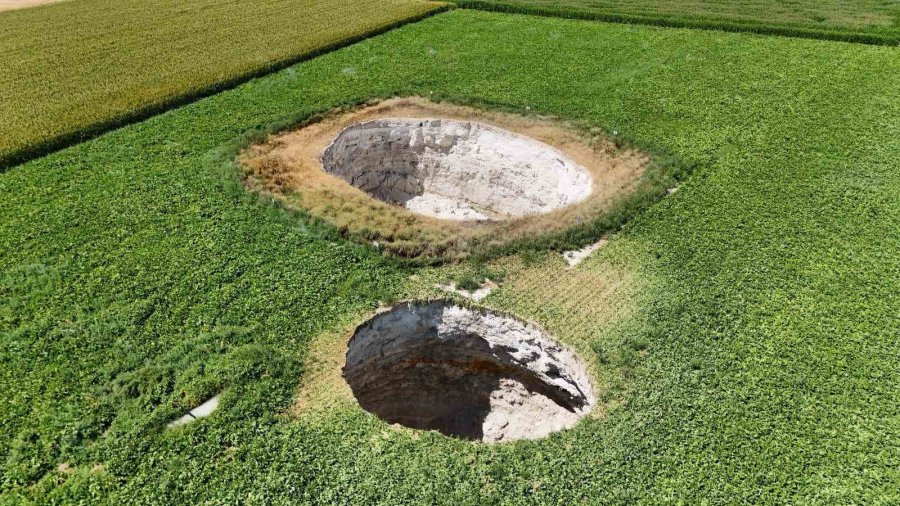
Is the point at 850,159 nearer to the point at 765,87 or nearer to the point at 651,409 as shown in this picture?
the point at 765,87

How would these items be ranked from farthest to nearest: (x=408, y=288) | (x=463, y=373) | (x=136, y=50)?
(x=136, y=50), (x=463, y=373), (x=408, y=288)

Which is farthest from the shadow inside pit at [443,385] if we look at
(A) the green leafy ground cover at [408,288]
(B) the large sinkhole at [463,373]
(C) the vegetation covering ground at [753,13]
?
(C) the vegetation covering ground at [753,13]

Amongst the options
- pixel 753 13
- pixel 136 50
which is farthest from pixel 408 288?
pixel 753 13

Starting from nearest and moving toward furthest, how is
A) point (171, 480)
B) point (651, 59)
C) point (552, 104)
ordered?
1. point (171, 480)
2. point (552, 104)
3. point (651, 59)

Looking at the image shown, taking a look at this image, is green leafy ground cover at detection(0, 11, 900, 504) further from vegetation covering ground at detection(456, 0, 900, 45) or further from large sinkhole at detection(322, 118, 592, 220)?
vegetation covering ground at detection(456, 0, 900, 45)

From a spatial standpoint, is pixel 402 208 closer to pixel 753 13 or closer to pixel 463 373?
pixel 463 373

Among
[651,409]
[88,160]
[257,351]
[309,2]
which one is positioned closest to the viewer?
[651,409]

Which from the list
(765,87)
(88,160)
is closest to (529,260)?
(88,160)
